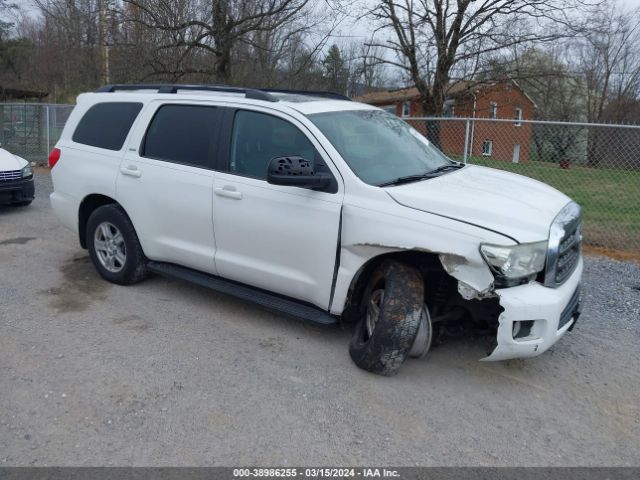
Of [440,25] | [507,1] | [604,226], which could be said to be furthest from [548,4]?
[604,226]

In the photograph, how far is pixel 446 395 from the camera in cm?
370

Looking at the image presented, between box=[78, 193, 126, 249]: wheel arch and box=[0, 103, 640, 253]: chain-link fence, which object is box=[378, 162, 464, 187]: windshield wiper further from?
box=[0, 103, 640, 253]: chain-link fence

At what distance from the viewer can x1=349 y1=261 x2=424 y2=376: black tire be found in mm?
3725

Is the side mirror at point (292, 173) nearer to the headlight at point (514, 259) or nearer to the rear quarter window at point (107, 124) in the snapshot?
the headlight at point (514, 259)

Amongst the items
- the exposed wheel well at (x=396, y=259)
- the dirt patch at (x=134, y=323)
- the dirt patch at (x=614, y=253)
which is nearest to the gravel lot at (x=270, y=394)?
the dirt patch at (x=134, y=323)

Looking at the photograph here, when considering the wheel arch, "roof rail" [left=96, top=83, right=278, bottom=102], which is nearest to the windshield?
"roof rail" [left=96, top=83, right=278, bottom=102]

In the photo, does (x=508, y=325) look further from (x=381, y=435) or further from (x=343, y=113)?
(x=343, y=113)

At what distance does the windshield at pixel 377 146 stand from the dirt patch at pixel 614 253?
3.74 meters

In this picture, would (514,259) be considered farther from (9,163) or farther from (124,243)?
(9,163)

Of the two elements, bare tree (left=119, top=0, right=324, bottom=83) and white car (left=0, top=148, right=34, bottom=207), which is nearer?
white car (left=0, top=148, right=34, bottom=207)

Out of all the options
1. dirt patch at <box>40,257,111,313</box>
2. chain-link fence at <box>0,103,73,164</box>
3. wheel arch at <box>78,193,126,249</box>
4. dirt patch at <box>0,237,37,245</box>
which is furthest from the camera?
chain-link fence at <box>0,103,73,164</box>

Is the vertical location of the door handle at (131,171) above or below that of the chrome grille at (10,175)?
above

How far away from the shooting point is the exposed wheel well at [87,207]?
18.8 ft

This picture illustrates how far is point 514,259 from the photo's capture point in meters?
3.46
